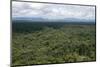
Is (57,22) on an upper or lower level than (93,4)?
lower

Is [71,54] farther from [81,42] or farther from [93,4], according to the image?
[93,4]

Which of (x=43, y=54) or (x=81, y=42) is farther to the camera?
(x=81, y=42)

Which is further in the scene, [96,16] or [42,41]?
[96,16]

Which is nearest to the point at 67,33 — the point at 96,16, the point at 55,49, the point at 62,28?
the point at 62,28

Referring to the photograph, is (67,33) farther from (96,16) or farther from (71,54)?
(96,16)

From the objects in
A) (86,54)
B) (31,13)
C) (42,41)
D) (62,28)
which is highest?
(31,13)

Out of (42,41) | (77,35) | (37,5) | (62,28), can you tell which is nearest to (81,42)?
(77,35)
